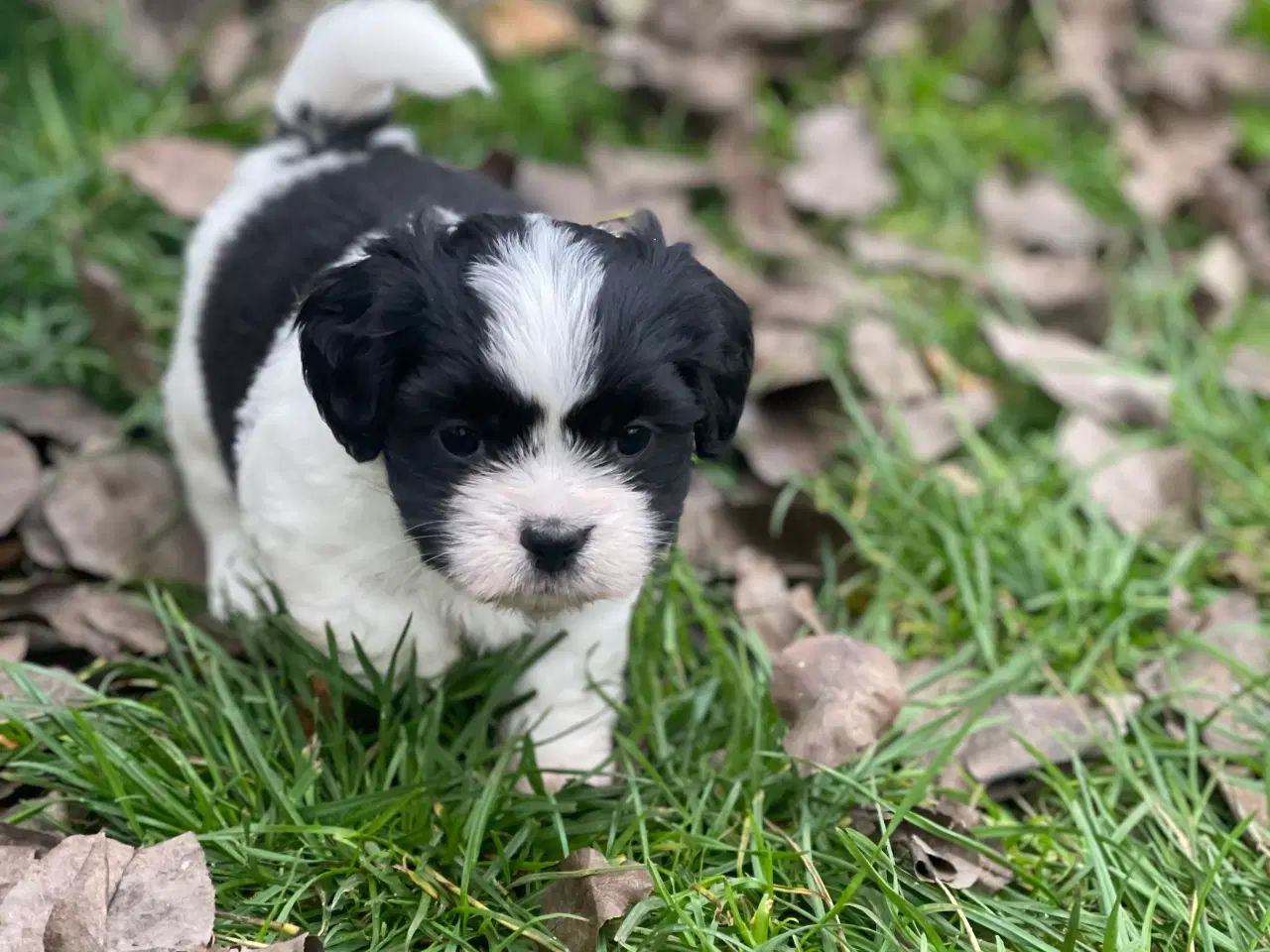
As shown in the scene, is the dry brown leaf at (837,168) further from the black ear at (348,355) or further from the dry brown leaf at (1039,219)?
the black ear at (348,355)

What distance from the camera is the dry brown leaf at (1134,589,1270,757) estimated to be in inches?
124

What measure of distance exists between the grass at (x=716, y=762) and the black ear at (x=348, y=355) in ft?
2.16

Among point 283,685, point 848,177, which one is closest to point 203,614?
point 283,685

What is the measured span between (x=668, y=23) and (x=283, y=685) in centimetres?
383

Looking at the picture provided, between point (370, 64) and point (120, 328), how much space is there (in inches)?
48.9

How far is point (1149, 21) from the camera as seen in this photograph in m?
6.58

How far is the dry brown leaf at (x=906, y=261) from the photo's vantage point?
15.8 ft

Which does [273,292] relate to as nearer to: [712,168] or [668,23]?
[712,168]

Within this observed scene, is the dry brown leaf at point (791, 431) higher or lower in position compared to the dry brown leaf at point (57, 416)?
lower

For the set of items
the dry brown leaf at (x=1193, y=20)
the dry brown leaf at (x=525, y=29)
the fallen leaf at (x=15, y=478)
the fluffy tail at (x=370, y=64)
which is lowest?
the dry brown leaf at (x=1193, y=20)

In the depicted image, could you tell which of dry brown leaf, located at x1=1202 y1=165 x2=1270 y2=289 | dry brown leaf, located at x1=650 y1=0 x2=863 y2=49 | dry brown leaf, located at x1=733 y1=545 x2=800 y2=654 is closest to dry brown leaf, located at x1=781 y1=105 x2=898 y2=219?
dry brown leaf, located at x1=650 y1=0 x2=863 y2=49

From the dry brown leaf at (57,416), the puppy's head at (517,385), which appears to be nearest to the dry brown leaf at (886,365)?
the puppy's head at (517,385)

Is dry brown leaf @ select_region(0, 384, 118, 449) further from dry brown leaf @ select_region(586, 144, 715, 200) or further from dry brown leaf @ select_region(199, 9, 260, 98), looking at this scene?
dry brown leaf @ select_region(586, 144, 715, 200)

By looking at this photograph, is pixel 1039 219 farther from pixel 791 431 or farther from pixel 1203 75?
pixel 791 431
